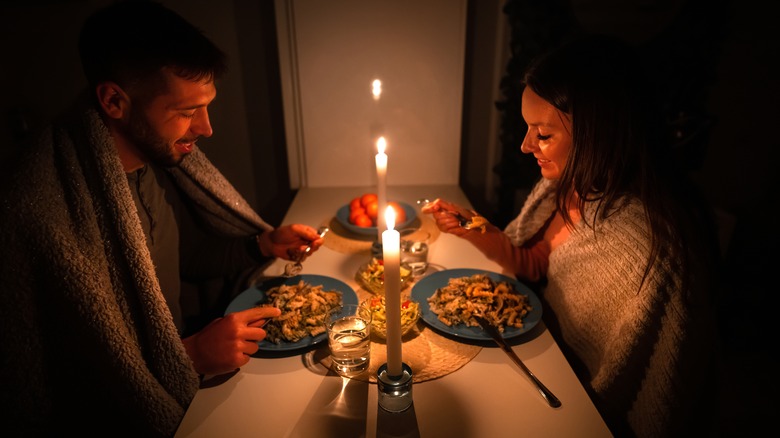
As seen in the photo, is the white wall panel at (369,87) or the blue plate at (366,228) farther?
the white wall panel at (369,87)

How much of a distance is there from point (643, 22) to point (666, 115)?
1.79ft

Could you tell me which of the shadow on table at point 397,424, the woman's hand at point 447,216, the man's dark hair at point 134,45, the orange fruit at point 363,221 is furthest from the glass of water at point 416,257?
the man's dark hair at point 134,45

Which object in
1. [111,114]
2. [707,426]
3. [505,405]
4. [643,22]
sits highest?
[643,22]

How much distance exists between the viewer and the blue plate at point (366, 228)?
156 centimetres

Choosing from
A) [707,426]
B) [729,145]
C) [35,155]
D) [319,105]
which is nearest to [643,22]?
[729,145]

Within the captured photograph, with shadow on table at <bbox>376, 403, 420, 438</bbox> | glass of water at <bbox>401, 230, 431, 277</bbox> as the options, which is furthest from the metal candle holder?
glass of water at <bbox>401, 230, 431, 277</bbox>

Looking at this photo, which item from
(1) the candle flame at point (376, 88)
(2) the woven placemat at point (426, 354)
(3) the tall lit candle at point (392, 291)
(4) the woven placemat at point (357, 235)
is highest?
(1) the candle flame at point (376, 88)

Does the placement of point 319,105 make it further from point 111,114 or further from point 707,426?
point 707,426

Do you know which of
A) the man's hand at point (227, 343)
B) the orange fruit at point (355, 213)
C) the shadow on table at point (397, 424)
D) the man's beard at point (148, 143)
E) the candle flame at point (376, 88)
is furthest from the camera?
the candle flame at point (376, 88)

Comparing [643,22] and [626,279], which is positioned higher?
[643,22]

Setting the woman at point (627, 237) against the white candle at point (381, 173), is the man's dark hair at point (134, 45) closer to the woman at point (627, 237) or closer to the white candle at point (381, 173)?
the white candle at point (381, 173)

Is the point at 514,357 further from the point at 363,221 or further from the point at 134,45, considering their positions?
the point at 134,45

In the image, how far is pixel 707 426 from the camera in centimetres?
106

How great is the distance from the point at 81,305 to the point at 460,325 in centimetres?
74
